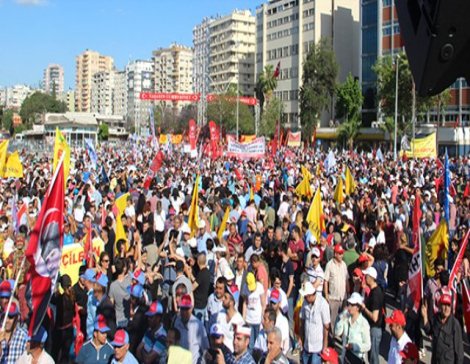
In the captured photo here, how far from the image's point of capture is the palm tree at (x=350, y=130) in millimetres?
66619

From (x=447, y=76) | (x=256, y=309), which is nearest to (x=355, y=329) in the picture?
(x=256, y=309)

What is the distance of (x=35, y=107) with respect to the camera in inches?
5600

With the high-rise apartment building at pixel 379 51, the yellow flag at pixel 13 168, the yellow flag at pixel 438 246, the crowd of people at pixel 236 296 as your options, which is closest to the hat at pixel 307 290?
the crowd of people at pixel 236 296

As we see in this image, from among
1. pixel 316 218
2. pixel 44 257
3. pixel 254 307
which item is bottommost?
pixel 254 307

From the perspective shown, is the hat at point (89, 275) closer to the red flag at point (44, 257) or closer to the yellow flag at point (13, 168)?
the red flag at point (44, 257)

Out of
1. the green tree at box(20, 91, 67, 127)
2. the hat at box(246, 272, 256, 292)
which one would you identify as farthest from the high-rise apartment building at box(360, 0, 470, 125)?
the green tree at box(20, 91, 67, 127)

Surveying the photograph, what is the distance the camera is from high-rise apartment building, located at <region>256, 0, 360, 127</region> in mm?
87688

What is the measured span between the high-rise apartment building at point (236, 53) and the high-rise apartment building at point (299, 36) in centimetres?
2491

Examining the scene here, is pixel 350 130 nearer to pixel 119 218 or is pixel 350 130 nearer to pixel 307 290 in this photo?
pixel 119 218

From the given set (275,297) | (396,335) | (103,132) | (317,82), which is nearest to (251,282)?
(275,297)

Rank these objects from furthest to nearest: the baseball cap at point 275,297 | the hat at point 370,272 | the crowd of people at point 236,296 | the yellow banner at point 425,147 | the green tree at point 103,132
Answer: the green tree at point 103,132 < the yellow banner at point 425,147 < the hat at point 370,272 < the baseball cap at point 275,297 < the crowd of people at point 236,296

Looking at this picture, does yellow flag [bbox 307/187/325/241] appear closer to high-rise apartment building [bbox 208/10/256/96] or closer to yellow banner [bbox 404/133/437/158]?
yellow banner [bbox 404/133/437/158]

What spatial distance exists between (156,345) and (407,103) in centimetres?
5026

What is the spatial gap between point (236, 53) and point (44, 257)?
121907mm
